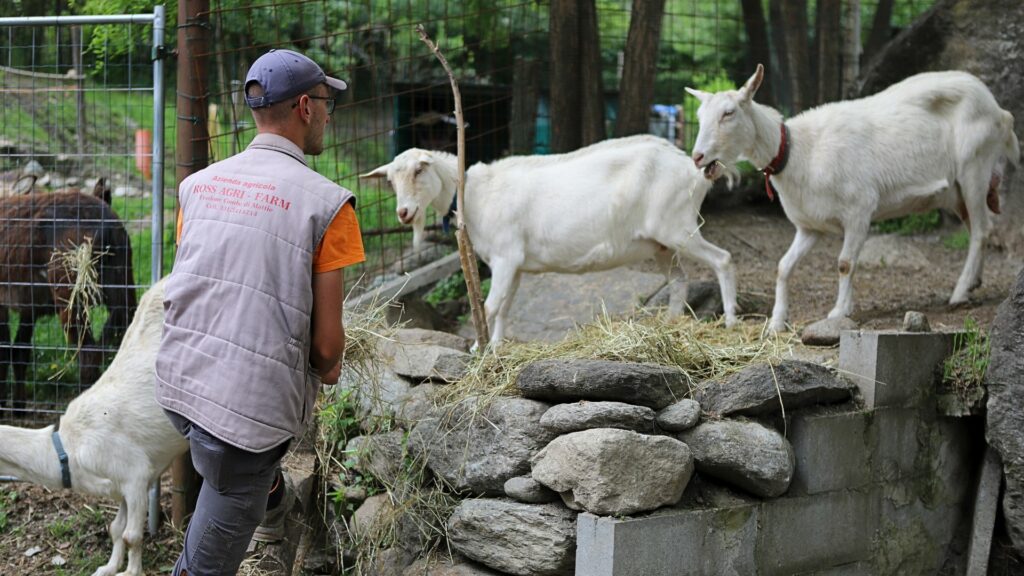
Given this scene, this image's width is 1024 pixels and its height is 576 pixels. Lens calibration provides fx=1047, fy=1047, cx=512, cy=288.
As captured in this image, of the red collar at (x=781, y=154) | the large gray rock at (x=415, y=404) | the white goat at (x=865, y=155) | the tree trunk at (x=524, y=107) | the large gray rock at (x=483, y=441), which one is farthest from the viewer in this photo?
the tree trunk at (x=524, y=107)

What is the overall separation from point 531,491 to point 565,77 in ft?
18.7

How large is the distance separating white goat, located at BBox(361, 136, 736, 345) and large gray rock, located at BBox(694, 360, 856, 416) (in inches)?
75.0

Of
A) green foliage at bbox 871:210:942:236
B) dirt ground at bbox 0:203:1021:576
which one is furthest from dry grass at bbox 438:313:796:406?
green foliage at bbox 871:210:942:236

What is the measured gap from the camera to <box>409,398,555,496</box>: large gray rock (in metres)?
4.59

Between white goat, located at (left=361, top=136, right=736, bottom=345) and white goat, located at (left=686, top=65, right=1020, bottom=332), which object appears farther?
white goat, located at (left=361, top=136, right=736, bottom=345)

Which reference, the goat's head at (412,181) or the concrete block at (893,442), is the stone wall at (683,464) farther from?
the goat's head at (412,181)

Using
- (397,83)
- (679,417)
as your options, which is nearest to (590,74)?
(397,83)

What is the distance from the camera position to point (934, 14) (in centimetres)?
968

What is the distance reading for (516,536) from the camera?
4465 millimetres

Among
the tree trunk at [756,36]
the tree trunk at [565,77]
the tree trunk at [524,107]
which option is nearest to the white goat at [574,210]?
the tree trunk at [565,77]

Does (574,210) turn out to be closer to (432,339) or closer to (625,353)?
(432,339)

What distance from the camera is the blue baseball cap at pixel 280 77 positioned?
11.3 feet

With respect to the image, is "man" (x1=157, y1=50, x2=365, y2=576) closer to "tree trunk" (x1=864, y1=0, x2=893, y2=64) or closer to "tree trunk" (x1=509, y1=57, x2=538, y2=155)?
"tree trunk" (x1=509, y1=57, x2=538, y2=155)

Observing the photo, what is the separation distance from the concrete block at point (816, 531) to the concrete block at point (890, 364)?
1.63 ft
